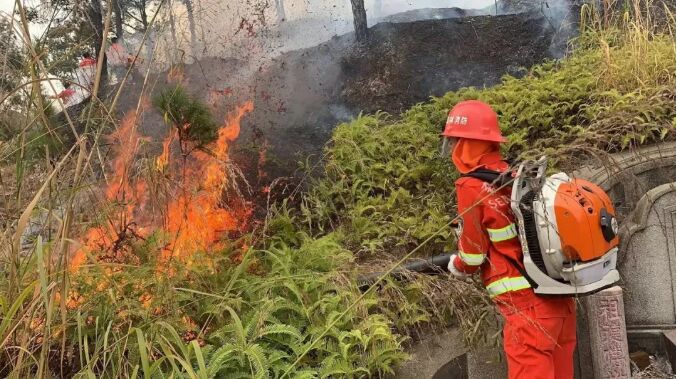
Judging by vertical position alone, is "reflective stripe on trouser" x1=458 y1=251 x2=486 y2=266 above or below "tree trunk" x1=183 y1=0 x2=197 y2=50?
below

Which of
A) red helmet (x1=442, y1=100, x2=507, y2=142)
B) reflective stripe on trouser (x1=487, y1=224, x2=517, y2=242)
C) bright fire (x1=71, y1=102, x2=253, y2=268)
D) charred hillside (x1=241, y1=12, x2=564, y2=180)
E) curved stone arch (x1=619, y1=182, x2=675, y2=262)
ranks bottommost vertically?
curved stone arch (x1=619, y1=182, x2=675, y2=262)

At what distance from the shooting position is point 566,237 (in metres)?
2.72

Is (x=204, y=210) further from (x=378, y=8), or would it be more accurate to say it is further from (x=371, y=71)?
(x=378, y=8)

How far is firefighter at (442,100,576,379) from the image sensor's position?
2.90 m

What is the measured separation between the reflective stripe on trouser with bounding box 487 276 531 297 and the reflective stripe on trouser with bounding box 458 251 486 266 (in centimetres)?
17

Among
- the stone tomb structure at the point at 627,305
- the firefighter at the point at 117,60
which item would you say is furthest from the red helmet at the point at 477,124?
the firefighter at the point at 117,60

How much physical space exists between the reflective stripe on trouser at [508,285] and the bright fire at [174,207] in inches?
72.0

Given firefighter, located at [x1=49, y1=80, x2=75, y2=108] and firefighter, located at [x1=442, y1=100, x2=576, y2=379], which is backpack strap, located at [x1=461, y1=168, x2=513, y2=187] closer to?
firefighter, located at [x1=442, y1=100, x2=576, y2=379]

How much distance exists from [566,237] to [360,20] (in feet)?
20.0

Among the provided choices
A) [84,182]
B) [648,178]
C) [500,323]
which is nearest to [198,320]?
[84,182]

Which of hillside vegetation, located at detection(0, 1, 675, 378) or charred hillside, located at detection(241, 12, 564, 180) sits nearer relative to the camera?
hillside vegetation, located at detection(0, 1, 675, 378)

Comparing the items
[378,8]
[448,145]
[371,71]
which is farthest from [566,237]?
[378,8]

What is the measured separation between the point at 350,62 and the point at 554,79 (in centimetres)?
298

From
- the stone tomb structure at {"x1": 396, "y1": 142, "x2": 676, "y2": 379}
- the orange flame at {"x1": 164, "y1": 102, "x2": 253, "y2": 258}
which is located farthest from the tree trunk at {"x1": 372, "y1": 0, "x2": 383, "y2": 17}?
the stone tomb structure at {"x1": 396, "y1": 142, "x2": 676, "y2": 379}
